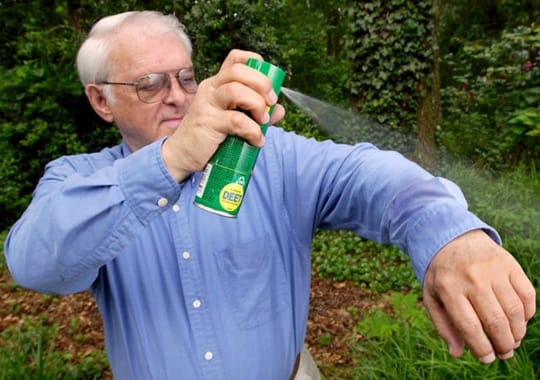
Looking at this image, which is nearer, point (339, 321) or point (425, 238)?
point (425, 238)

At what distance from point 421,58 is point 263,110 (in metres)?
4.56

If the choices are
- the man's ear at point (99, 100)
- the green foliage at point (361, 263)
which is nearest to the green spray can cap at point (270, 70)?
the man's ear at point (99, 100)

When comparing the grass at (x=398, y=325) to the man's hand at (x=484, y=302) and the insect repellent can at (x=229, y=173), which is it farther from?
the insect repellent can at (x=229, y=173)

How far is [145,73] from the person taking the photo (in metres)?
1.64

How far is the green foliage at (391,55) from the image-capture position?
4.87 m

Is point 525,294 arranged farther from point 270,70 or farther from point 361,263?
point 361,263

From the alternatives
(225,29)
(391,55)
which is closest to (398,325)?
(391,55)

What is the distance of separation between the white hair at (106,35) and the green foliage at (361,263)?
3.09 meters

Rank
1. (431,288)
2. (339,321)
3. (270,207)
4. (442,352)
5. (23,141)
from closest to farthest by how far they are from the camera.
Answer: (431,288)
(270,207)
(442,352)
(339,321)
(23,141)

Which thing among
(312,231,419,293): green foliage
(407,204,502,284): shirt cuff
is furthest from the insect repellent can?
(312,231,419,293): green foliage

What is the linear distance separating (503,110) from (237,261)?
4402mm

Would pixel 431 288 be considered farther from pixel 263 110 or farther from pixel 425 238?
pixel 263 110

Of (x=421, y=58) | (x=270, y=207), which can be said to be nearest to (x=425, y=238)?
(x=270, y=207)

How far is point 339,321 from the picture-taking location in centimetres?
386
